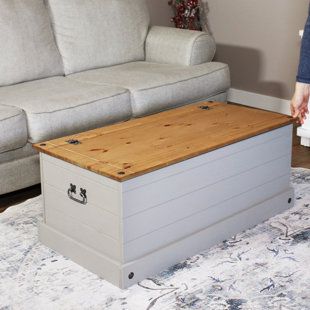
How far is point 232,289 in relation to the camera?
2281mm

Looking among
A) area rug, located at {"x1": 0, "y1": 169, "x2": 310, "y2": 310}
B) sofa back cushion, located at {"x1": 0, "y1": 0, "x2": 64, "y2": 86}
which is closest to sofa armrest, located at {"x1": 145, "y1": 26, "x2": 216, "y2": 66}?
sofa back cushion, located at {"x1": 0, "y1": 0, "x2": 64, "y2": 86}

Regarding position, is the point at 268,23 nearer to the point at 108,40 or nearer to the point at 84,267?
the point at 108,40

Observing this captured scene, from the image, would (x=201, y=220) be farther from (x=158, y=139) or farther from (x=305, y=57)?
(x=305, y=57)

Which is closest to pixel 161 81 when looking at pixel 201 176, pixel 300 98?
pixel 201 176

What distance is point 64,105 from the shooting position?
10.1 feet

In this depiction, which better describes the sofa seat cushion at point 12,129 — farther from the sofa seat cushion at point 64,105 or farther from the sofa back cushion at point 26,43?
the sofa back cushion at point 26,43

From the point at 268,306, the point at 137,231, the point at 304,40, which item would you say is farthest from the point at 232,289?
the point at 304,40

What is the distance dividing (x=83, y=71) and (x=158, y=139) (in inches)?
53.2

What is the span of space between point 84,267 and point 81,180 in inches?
13.1

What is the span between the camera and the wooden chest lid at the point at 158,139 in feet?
7.57

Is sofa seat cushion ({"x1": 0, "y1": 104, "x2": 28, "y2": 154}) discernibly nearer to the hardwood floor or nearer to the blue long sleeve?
the hardwood floor

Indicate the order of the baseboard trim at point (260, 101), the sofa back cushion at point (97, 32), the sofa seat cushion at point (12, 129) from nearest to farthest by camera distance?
the sofa seat cushion at point (12, 129), the sofa back cushion at point (97, 32), the baseboard trim at point (260, 101)

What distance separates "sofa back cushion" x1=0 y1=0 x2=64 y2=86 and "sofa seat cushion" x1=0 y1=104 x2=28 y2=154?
0.54 metres

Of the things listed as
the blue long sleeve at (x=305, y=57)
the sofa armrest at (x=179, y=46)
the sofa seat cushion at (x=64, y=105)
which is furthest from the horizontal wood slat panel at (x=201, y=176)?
the sofa armrest at (x=179, y=46)
